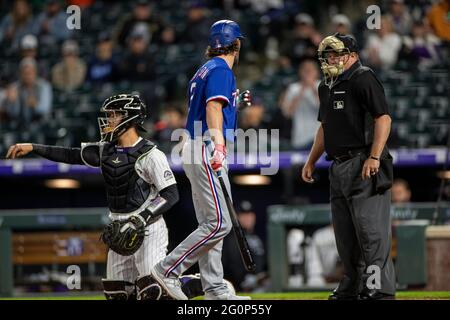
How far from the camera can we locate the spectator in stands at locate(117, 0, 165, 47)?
15.3 meters

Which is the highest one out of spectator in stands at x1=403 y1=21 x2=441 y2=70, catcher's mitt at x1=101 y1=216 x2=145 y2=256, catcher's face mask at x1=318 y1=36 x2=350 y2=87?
spectator in stands at x1=403 y1=21 x2=441 y2=70

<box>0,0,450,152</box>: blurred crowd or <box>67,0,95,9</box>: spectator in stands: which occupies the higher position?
<box>67,0,95,9</box>: spectator in stands

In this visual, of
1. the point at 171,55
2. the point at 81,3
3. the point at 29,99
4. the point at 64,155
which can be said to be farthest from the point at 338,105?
the point at 81,3

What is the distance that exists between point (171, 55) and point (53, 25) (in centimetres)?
220

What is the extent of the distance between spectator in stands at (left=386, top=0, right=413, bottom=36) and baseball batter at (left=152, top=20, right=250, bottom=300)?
7.21 meters

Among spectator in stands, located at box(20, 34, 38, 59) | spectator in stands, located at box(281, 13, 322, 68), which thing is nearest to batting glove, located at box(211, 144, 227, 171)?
spectator in stands, located at box(281, 13, 322, 68)

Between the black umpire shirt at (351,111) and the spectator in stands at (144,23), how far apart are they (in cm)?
879

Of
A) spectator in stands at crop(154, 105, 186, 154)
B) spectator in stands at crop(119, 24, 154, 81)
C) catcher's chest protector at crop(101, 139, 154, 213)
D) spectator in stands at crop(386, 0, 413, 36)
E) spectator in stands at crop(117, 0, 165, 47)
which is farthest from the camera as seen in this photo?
spectator in stands at crop(117, 0, 165, 47)

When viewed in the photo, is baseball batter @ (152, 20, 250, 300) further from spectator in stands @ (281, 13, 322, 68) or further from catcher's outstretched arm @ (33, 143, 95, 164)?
spectator in stands @ (281, 13, 322, 68)

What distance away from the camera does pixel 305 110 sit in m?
12.0

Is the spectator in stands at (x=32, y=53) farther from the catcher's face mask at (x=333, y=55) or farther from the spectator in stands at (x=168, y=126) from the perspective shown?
the catcher's face mask at (x=333, y=55)

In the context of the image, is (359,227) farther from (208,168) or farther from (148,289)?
(148,289)

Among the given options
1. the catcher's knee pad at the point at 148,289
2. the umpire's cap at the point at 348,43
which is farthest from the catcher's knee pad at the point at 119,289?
the umpire's cap at the point at 348,43

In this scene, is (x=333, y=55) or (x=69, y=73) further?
(x=69, y=73)
